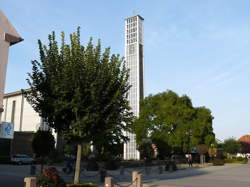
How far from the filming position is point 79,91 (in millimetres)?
13883

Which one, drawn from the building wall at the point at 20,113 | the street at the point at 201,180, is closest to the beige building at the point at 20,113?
the building wall at the point at 20,113

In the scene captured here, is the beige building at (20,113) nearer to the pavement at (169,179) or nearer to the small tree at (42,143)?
the small tree at (42,143)

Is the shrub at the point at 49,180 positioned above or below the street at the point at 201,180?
above

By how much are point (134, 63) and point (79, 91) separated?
8490 cm

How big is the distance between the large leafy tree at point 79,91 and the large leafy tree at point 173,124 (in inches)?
1165

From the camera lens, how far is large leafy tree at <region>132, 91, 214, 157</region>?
146ft

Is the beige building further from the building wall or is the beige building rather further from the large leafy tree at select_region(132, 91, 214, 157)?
the large leafy tree at select_region(132, 91, 214, 157)

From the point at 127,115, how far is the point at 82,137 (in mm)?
2878

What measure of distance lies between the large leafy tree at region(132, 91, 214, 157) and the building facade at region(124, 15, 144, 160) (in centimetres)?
4251

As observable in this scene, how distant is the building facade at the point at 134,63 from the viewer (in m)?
93.6

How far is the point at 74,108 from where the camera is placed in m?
13.7

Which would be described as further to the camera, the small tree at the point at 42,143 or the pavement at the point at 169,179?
the small tree at the point at 42,143

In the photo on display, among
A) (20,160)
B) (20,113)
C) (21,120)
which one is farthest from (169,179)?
(20,113)

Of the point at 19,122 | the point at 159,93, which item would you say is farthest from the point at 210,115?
the point at 19,122
